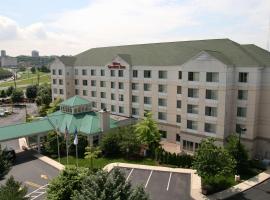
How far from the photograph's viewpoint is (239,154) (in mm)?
38531

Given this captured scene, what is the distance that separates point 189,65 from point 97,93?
28856 mm

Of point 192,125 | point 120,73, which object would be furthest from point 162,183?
point 120,73

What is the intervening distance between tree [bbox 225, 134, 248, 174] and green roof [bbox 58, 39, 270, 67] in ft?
41.7

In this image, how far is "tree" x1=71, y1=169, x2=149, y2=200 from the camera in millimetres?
19531

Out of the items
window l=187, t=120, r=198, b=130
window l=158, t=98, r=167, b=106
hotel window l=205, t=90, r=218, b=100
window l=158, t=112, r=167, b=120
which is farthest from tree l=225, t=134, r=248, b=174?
window l=158, t=98, r=167, b=106

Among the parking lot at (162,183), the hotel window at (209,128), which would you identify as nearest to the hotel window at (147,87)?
the hotel window at (209,128)

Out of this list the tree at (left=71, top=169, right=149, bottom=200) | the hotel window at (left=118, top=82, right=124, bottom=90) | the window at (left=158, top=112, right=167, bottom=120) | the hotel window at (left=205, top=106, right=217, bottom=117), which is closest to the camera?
the tree at (left=71, top=169, right=149, bottom=200)

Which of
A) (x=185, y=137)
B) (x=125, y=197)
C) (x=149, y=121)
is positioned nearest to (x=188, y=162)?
(x=185, y=137)

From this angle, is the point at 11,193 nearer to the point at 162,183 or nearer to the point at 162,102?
the point at 162,183

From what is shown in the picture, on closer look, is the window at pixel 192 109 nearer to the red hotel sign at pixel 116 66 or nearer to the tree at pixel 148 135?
the tree at pixel 148 135

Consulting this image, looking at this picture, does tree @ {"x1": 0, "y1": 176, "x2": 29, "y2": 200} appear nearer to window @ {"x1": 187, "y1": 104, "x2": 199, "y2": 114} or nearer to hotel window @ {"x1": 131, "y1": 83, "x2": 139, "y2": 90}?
window @ {"x1": 187, "y1": 104, "x2": 199, "y2": 114}

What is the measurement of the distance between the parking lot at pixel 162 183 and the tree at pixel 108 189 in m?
10.7

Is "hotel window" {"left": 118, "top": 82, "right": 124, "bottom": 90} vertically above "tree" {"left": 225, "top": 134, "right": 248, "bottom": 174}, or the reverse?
"hotel window" {"left": 118, "top": 82, "right": 124, "bottom": 90}

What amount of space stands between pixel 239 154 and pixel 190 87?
44.4ft
